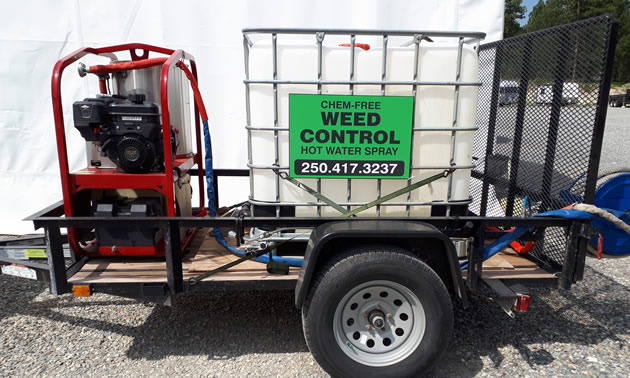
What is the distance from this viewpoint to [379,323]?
2.49 metres

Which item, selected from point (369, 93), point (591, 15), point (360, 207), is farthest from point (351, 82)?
point (591, 15)

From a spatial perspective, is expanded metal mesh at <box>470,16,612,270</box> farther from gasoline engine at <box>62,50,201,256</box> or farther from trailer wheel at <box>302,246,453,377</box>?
gasoline engine at <box>62,50,201,256</box>

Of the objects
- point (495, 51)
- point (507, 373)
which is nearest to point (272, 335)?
point (507, 373)

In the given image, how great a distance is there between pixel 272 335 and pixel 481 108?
8.46ft

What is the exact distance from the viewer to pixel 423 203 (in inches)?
108

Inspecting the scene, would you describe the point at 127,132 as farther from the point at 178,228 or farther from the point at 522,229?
the point at 522,229

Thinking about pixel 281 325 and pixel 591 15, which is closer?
pixel 281 325

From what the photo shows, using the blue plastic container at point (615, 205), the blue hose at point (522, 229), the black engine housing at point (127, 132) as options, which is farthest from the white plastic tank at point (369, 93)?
the blue plastic container at point (615, 205)

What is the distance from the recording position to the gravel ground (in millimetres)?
2746

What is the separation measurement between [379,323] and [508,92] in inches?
86.0

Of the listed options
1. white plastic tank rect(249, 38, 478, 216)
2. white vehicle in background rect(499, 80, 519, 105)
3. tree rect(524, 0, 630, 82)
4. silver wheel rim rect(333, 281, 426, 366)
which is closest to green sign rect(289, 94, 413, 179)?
white plastic tank rect(249, 38, 478, 216)

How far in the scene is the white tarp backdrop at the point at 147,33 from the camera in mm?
4906

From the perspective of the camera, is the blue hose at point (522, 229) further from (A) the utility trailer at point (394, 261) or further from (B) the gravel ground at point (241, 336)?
(B) the gravel ground at point (241, 336)

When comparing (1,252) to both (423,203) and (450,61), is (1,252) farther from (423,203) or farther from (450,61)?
(450,61)
